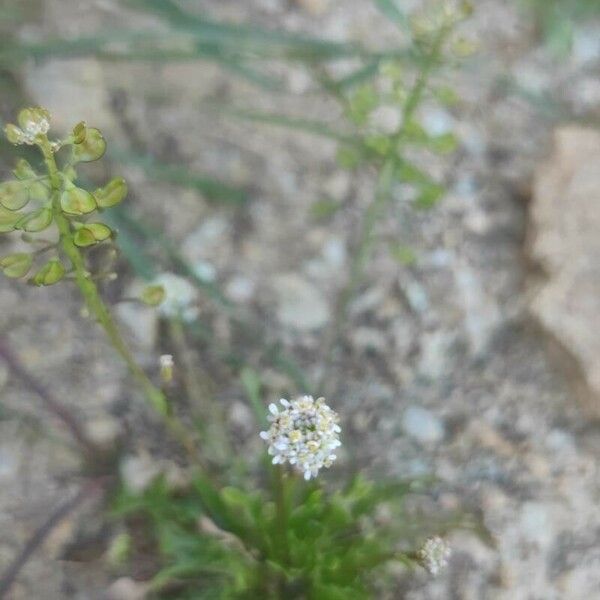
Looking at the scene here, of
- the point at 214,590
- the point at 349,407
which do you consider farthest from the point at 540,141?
the point at 214,590

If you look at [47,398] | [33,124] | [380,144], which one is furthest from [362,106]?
[33,124]

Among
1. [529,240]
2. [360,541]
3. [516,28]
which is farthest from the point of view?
[516,28]

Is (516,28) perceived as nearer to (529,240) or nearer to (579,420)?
(529,240)

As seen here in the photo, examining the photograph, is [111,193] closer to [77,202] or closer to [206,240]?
[77,202]

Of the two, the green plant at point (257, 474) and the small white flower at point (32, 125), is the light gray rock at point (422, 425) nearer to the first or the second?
the green plant at point (257, 474)

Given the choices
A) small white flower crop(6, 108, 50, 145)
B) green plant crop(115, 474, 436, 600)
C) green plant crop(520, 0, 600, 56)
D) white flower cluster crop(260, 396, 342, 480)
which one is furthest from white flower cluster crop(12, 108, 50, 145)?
green plant crop(520, 0, 600, 56)

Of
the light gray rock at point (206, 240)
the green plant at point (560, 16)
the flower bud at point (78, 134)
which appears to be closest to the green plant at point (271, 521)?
the flower bud at point (78, 134)
